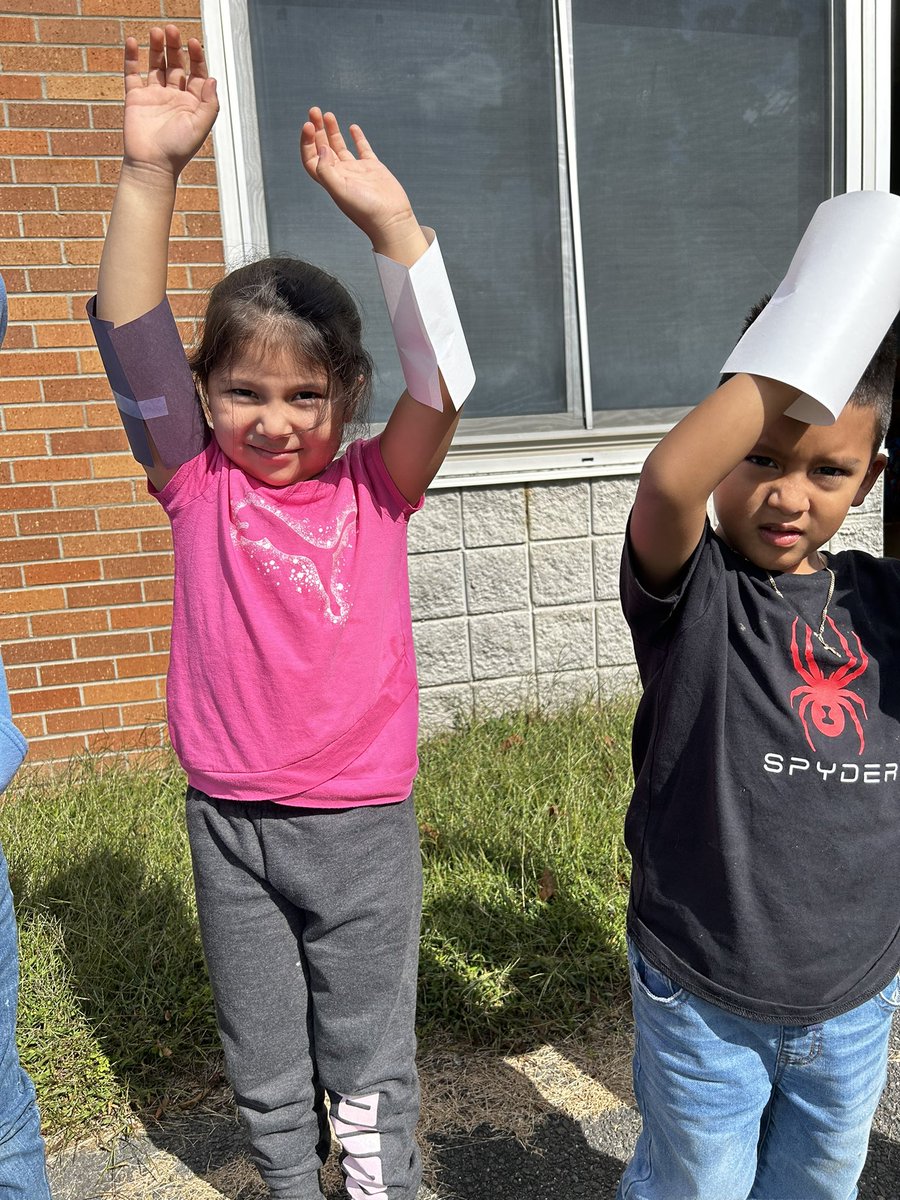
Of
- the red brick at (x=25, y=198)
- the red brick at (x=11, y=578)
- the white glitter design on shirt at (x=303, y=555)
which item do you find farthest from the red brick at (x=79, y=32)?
the white glitter design on shirt at (x=303, y=555)

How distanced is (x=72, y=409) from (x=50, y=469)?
0.23m

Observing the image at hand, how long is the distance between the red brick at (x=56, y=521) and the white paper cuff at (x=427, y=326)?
8.02ft

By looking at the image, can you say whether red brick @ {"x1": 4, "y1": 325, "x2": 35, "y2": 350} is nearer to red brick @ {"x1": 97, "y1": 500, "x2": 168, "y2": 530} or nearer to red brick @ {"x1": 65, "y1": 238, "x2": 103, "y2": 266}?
red brick @ {"x1": 65, "y1": 238, "x2": 103, "y2": 266}

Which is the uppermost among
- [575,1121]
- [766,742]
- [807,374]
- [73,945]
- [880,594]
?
[807,374]

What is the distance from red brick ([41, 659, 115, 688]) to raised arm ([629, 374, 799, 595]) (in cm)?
296

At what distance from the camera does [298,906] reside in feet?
5.83

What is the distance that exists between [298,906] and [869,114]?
4.27 meters

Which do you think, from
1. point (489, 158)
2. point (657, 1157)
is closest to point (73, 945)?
point (657, 1157)

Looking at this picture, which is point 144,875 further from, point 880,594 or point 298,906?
point 880,594

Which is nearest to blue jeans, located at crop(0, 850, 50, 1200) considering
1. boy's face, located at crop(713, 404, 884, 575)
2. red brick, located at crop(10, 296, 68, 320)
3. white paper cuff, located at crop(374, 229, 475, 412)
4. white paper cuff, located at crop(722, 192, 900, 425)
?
white paper cuff, located at crop(374, 229, 475, 412)

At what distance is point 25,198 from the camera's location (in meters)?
3.66

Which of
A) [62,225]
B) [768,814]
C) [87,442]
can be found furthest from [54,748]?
[768,814]

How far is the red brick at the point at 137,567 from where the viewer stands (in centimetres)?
389

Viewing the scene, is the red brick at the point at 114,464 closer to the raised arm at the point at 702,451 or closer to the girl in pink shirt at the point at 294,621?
the girl in pink shirt at the point at 294,621
